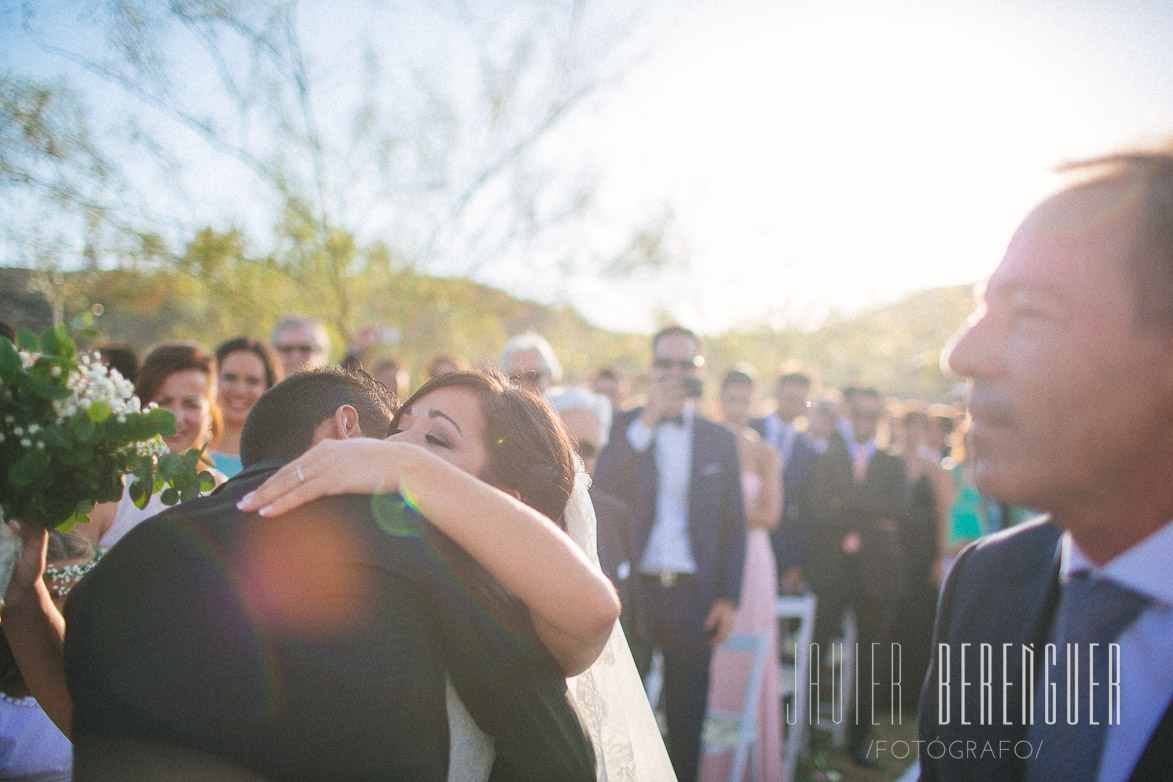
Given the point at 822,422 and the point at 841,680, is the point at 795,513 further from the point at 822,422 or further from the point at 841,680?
the point at 841,680

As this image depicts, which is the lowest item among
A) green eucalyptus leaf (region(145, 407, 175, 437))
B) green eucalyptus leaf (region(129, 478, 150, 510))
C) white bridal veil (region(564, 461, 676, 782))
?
white bridal veil (region(564, 461, 676, 782))

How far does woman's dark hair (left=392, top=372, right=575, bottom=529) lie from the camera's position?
200 cm

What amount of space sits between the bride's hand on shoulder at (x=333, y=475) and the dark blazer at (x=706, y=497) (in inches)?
131

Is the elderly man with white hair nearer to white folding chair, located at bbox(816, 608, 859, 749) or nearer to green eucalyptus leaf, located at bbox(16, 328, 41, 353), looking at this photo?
green eucalyptus leaf, located at bbox(16, 328, 41, 353)

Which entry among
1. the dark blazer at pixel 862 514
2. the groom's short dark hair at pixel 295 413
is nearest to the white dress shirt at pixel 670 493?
the dark blazer at pixel 862 514

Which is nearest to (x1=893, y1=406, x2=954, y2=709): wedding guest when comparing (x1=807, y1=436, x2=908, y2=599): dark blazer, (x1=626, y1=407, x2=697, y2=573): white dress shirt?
(x1=807, y1=436, x2=908, y2=599): dark blazer

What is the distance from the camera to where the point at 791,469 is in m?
7.59

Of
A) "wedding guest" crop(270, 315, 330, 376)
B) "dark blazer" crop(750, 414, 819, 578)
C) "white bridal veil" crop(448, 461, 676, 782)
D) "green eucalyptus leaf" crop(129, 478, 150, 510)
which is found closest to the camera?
"green eucalyptus leaf" crop(129, 478, 150, 510)

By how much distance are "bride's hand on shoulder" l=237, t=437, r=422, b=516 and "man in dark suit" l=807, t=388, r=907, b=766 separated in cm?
581

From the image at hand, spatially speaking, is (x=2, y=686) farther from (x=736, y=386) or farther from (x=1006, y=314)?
(x=736, y=386)

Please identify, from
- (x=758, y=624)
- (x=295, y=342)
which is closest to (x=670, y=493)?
(x=758, y=624)

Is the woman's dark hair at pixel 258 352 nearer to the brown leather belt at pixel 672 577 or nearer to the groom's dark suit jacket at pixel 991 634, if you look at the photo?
the brown leather belt at pixel 672 577

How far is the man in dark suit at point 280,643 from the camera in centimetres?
124

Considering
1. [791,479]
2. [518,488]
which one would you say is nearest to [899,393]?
[791,479]
